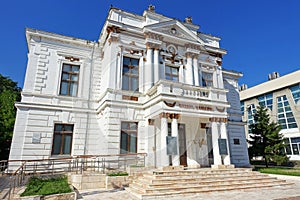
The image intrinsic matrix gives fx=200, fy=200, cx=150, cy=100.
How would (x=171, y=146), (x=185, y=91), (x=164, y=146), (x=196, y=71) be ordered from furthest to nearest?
(x=196, y=71) → (x=185, y=91) → (x=164, y=146) → (x=171, y=146)

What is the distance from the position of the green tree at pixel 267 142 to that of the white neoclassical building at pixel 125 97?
6.51 meters

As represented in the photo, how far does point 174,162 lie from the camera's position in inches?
365

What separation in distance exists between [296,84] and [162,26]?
65.4 feet

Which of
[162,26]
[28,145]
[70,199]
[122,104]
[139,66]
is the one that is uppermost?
[162,26]

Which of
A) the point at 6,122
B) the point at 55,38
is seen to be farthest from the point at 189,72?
the point at 6,122

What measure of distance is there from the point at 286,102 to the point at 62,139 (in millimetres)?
26259

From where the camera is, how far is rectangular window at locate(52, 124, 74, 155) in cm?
1124

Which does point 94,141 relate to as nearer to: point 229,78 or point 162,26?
point 162,26

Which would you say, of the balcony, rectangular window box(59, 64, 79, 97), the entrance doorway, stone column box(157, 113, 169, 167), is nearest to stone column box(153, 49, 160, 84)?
the balcony

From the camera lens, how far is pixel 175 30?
47.5ft

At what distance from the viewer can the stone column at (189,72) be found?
13634mm

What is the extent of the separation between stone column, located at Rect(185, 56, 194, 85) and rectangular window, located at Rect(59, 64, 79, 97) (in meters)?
7.36

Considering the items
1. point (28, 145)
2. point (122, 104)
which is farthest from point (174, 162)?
point (28, 145)

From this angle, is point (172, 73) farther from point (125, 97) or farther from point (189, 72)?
point (125, 97)
